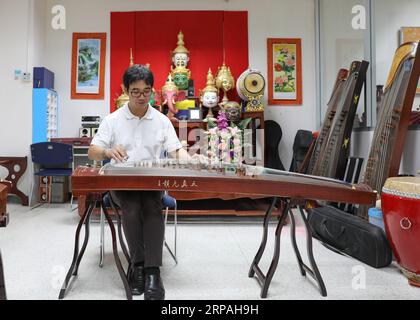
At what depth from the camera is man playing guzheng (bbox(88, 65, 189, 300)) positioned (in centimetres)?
175

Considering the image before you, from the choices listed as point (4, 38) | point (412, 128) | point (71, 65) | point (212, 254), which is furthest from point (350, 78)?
point (4, 38)

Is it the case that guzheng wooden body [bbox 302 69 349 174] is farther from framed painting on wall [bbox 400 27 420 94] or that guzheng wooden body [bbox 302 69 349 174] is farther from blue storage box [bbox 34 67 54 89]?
blue storage box [bbox 34 67 54 89]

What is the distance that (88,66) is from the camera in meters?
4.69

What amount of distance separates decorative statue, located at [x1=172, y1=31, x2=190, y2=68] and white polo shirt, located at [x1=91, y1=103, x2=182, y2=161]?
2.61 metres

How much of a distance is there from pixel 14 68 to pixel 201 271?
372cm

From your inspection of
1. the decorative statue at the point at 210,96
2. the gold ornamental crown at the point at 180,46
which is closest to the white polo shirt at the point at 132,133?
the decorative statue at the point at 210,96

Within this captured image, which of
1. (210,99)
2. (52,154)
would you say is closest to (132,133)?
(52,154)

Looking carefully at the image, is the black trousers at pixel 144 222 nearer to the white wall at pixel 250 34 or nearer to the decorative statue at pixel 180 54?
the decorative statue at pixel 180 54

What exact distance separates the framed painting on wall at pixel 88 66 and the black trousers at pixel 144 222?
327cm

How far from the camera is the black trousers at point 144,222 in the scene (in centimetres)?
174

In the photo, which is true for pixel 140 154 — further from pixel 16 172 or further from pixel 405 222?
pixel 16 172

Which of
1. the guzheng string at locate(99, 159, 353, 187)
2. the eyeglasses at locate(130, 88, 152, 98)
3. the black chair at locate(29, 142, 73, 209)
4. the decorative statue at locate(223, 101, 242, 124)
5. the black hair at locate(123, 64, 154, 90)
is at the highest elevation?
the decorative statue at locate(223, 101, 242, 124)

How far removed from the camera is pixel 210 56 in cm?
467

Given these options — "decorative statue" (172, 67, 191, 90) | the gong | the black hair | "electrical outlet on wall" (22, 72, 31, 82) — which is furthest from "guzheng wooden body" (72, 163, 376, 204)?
"electrical outlet on wall" (22, 72, 31, 82)
